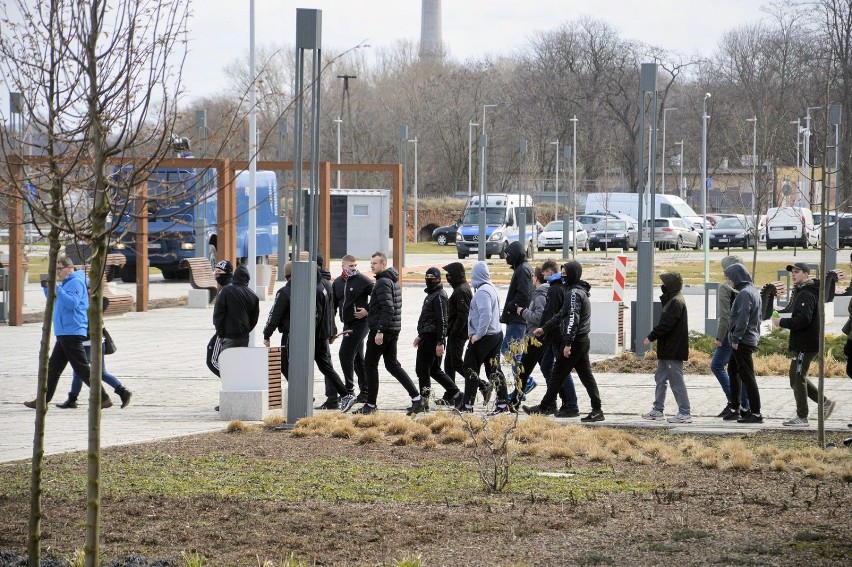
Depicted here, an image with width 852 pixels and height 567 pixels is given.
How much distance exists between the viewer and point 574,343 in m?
12.8

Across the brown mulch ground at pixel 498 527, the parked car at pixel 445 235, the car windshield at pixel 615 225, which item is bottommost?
the brown mulch ground at pixel 498 527

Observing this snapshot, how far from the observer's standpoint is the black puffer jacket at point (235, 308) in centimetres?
1337

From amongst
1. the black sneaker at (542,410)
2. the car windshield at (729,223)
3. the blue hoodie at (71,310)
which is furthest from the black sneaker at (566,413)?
the car windshield at (729,223)

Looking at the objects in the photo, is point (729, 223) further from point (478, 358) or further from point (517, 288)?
point (478, 358)

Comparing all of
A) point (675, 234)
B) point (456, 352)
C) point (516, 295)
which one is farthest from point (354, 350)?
point (675, 234)

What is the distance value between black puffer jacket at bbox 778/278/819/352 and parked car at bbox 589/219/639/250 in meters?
47.3

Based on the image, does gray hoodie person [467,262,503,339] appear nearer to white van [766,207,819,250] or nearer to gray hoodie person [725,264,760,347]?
gray hoodie person [725,264,760,347]

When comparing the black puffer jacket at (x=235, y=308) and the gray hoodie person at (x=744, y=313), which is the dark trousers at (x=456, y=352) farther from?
the gray hoodie person at (x=744, y=313)

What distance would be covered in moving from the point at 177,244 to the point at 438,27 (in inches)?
4529

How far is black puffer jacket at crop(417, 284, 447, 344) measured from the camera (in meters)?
13.1

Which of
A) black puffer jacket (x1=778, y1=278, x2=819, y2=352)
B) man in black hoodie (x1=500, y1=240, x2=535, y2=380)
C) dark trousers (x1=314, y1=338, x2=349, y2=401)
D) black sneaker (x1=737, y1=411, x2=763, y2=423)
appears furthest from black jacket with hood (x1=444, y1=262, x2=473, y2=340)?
black puffer jacket (x1=778, y1=278, x2=819, y2=352)

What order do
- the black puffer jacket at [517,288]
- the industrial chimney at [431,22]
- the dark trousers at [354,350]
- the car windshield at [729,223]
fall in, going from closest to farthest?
the dark trousers at [354,350] < the black puffer jacket at [517,288] < the car windshield at [729,223] < the industrial chimney at [431,22]

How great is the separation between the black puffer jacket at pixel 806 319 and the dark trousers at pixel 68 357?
6965 millimetres

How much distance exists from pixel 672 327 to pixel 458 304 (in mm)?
2247
